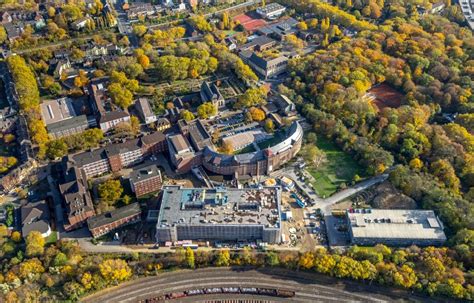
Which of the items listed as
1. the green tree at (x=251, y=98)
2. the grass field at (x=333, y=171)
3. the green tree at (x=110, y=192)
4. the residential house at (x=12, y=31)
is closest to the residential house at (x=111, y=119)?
the green tree at (x=110, y=192)

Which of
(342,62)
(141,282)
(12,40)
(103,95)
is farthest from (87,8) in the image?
(141,282)

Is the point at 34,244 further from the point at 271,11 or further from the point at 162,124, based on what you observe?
the point at 271,11

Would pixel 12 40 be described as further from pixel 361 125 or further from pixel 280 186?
pixel 361 125

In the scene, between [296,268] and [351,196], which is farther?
[351,196]

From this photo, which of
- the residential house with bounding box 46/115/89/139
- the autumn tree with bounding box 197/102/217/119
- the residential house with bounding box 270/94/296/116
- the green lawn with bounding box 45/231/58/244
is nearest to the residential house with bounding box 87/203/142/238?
the green lawn with bounding box 45/231/58/244

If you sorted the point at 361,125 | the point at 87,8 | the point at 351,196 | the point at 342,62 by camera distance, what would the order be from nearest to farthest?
the point at 351,196 < the point at 361,125 < the point at 342,62 < the point at 87,8

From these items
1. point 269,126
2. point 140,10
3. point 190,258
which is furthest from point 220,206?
point 140,10

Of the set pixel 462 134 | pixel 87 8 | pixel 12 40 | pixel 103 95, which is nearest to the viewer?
pixel 462 134
